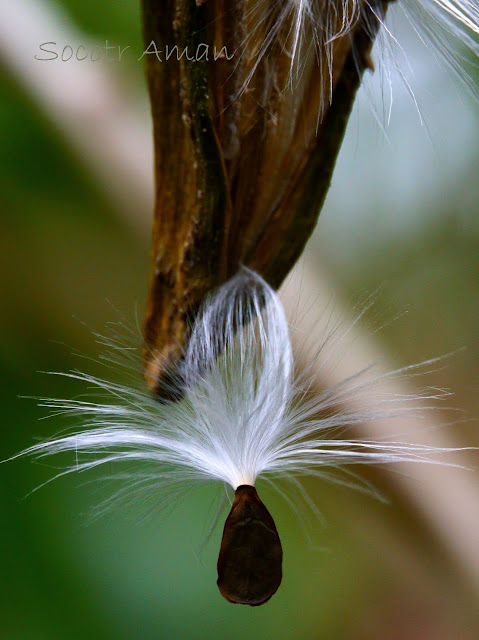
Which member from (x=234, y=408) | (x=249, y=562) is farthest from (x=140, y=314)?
(x=249, y=562)

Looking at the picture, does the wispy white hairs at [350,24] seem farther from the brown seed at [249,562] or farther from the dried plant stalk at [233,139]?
the brown seed at [249,562]

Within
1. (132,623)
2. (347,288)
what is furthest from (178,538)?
(347,288)

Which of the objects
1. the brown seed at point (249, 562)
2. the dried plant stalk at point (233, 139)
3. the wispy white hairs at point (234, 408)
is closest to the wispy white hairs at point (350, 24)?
the dried plant stalk at point (233, 139)

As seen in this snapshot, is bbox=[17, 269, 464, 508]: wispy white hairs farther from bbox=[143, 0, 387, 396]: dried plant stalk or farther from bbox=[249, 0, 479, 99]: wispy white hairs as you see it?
bbox=[249, 0, 479, 99]: wispy white hairs

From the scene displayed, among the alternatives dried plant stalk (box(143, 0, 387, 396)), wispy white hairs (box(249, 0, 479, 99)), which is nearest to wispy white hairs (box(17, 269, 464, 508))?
dried plant stalk (box(143, 0, 387, 396))

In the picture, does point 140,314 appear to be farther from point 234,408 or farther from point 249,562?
point 249,562

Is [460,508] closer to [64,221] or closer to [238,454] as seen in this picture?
[238,454]
